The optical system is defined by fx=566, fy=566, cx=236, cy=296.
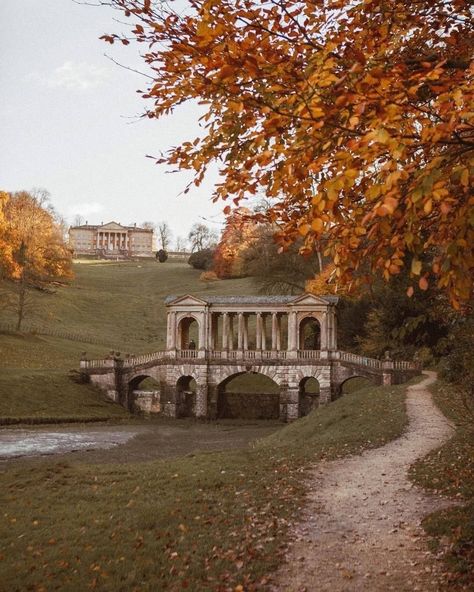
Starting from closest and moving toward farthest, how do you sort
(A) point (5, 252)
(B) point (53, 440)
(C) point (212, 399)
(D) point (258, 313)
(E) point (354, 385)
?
(B) point (53, 440)
(C) point (212, 399)
(D) point (258, 313)
(E) point (354, 385)
(A) point (5, 252)

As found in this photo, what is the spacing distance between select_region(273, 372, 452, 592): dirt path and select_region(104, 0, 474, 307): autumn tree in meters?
4.29

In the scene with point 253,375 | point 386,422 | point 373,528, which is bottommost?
point 253,375

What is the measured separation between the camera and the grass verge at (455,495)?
24.8 ft

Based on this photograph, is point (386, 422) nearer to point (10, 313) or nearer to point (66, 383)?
point (66, 383)

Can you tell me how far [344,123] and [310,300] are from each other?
124 feet

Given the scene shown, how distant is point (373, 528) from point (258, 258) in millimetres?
47297

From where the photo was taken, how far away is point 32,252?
59.8 m

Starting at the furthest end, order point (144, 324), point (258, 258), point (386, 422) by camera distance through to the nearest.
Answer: point (144, 324) < point (258, 258) < point (386, 422)

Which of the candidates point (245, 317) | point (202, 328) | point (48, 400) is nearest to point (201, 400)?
point (202, 328)

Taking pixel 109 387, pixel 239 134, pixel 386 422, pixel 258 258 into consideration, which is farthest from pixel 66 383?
pixel 239 134

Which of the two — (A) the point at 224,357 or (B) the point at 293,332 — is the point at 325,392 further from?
(A) the point at 224,357

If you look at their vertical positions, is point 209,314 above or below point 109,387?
above

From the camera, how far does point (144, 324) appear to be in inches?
2891

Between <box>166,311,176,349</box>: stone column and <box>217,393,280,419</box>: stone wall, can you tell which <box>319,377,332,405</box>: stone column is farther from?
<box>166,311,176,349</box>: stone column
